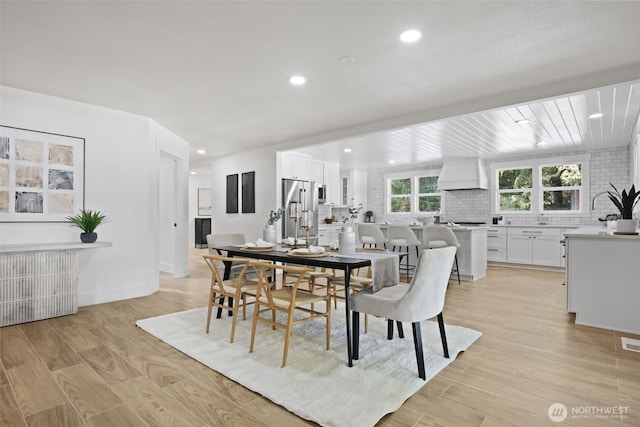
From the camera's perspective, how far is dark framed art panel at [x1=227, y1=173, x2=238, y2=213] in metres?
7.31

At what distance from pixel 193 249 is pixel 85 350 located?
805cm

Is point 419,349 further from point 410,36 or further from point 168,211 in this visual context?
point 168,211

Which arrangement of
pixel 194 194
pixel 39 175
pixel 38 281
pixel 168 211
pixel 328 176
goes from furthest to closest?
pixel 194 194 → pixel 328 176 → pixel 168 211 → pixel 39 175 → pixel 38 281

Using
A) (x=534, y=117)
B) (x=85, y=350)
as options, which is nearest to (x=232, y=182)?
(x=85, y=350)

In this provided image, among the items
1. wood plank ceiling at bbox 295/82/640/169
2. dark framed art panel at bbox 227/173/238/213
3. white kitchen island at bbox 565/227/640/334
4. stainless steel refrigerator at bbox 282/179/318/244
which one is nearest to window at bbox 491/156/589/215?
wood plank ceiling at bbox 295/82/640/169

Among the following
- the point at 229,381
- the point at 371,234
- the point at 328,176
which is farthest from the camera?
the point at 328,176

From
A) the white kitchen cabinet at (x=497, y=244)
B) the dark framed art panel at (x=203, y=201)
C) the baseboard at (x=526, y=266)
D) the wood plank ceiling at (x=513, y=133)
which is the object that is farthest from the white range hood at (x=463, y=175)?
the dark framed art panel at (x=203, y=201)

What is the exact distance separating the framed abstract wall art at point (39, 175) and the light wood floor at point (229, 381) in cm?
120

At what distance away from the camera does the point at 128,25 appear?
2381mm

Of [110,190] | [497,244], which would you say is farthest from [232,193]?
[497,244]

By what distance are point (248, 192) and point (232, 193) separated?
2.12ft

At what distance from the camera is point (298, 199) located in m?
6.92

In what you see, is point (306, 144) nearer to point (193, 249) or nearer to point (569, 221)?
point (569, 221)

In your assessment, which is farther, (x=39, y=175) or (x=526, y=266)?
(x=526, y=266)
